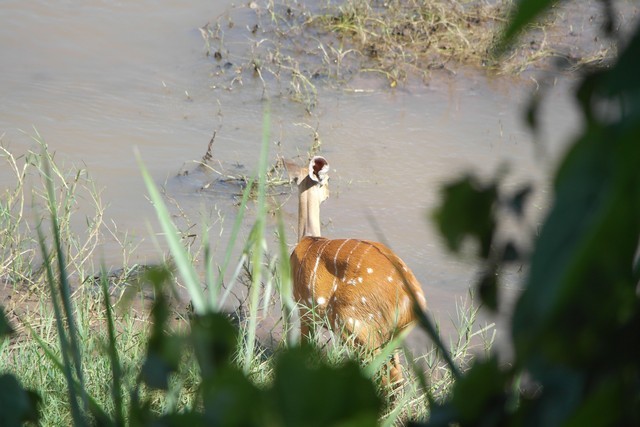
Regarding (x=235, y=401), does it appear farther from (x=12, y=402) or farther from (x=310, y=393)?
(x=12, y=402)

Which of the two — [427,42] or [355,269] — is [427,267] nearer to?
[355,269]

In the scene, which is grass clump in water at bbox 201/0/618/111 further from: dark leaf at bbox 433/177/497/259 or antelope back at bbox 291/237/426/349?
dark leaf at bbox 433/177/497/259

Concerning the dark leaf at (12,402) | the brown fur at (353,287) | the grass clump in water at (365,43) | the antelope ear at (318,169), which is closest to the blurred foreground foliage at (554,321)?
the dark leaf at (12,402)

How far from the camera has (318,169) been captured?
523cm

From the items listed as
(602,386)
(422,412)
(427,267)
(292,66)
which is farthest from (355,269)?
(602,386)

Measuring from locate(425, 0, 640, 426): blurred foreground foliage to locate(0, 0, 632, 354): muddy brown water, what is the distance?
14.5 ft

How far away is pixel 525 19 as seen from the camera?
485 millimetres

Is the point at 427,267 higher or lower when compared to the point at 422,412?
lower

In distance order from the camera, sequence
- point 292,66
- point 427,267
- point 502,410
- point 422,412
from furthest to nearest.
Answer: point 292,66 → point 427,267 → point 422,412 → point 502,410

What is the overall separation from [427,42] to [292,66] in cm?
116

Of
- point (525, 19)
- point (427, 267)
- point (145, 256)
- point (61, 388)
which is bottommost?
point (427, 267)

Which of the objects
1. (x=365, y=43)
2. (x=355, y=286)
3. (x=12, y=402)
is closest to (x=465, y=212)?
(x=12, y=402)

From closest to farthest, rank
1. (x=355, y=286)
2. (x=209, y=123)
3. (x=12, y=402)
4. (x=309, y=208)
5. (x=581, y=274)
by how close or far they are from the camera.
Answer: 1. (x=581, y=274)
2. (x=12, y=402)
3. (x=355, y=286)
4. (x=309, y=208)
5. (x=209, y=123)

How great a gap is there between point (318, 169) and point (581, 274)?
478 cm
